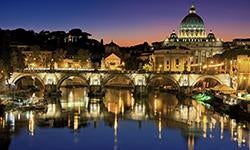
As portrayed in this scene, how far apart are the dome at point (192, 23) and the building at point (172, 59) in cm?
1543

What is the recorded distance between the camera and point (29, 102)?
32.4 m

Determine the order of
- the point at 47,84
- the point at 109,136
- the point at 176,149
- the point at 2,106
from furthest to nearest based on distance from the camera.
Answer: the point at 47,84, the point at 2,106, the point at 109,136, the point at 176,149

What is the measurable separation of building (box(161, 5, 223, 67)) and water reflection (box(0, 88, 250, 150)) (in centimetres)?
3842

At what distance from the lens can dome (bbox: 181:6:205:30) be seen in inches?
3177

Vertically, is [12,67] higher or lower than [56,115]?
higher

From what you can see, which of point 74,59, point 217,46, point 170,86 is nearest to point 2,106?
point 170,86

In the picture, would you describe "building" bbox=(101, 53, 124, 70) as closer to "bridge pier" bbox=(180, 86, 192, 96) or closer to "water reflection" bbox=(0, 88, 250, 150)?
"bridge pier" bbox=(180, 86, 192, 96)

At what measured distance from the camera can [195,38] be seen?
8012 centimetres

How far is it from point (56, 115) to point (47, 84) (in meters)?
11.4

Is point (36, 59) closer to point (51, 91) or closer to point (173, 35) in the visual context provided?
point (51, 91)

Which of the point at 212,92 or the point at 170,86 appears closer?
the point at 212,92

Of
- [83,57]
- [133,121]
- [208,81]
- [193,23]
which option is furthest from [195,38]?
[133,121]

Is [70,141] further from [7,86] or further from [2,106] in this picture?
[7,86]

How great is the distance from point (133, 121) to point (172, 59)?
114 feet
